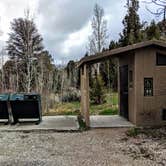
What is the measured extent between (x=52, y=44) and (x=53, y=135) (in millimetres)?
19723

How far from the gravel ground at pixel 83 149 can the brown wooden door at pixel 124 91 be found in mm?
2880

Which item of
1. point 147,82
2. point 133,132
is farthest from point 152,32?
point 133,132

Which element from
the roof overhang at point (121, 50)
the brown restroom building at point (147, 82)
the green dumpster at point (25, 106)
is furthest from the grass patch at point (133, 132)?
the green dumpster at point (25, 106)

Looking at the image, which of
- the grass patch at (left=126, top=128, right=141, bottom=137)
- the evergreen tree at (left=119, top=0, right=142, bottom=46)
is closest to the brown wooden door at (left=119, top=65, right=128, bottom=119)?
the grass patch at (left=126, top=128, right=141, bottom=137)

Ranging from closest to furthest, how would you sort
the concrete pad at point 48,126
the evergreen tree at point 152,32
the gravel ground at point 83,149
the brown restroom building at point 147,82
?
the gravel ground at point 83,149
the concrete pad at point 48,126
the brown restroom building at point 147,82
the evergreen tree at point 152,32

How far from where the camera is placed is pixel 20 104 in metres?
12.7

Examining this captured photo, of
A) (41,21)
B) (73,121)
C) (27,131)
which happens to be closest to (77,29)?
(41,21)

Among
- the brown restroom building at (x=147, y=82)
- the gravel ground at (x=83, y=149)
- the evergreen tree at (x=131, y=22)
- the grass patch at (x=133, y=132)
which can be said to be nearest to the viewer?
the gravel ground at (x=83, y=149)

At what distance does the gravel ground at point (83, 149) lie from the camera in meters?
7.32

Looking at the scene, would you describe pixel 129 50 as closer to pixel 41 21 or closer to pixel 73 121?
pixel 73 121

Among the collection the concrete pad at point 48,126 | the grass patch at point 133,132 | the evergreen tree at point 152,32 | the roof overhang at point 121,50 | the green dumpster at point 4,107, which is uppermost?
the evergreen tree at point 152,32

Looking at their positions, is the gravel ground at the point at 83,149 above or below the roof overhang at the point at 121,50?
below

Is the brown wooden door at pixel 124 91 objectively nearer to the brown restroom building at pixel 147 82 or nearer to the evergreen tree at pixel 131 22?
the brown restroom building at pixel 147 82

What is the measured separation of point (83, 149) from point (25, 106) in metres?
4.62
